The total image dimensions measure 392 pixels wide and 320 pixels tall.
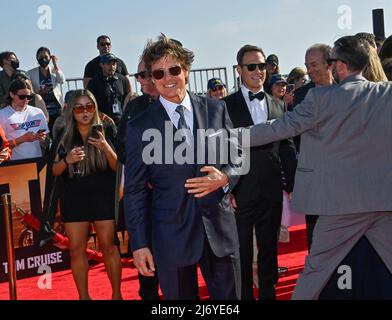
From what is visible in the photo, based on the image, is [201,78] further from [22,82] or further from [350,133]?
[350,133]

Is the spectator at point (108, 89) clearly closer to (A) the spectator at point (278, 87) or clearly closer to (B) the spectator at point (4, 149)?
(A) the spectator at point (278, 87)

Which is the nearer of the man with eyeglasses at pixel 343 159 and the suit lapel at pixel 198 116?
the suit lapel at pixel 198 116

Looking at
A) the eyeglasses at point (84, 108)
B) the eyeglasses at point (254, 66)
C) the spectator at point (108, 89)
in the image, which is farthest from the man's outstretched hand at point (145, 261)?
the spectator at point (108, 89)

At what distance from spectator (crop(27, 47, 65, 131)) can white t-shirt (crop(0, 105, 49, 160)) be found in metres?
1.73

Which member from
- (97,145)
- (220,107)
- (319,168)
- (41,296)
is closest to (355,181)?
(319,168)

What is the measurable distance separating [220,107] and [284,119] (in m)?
0.51

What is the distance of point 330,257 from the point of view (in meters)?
4.45

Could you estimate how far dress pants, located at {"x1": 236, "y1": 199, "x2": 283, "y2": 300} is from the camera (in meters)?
5.77

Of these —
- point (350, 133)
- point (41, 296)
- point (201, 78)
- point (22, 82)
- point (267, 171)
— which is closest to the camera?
point (350, 133)

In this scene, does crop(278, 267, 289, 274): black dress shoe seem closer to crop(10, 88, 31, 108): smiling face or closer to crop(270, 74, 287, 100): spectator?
crop(270, 74, 287, 100): spectator

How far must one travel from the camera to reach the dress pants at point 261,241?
5766mm

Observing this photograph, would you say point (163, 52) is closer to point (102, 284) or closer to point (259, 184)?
point (259, 184)

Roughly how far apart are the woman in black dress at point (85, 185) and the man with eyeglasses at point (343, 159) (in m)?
2.09

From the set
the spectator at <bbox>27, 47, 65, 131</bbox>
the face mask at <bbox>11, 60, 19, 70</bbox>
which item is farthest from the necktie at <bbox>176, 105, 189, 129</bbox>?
the face mask at <bbox>11, 60, 19, 70</bbox>
